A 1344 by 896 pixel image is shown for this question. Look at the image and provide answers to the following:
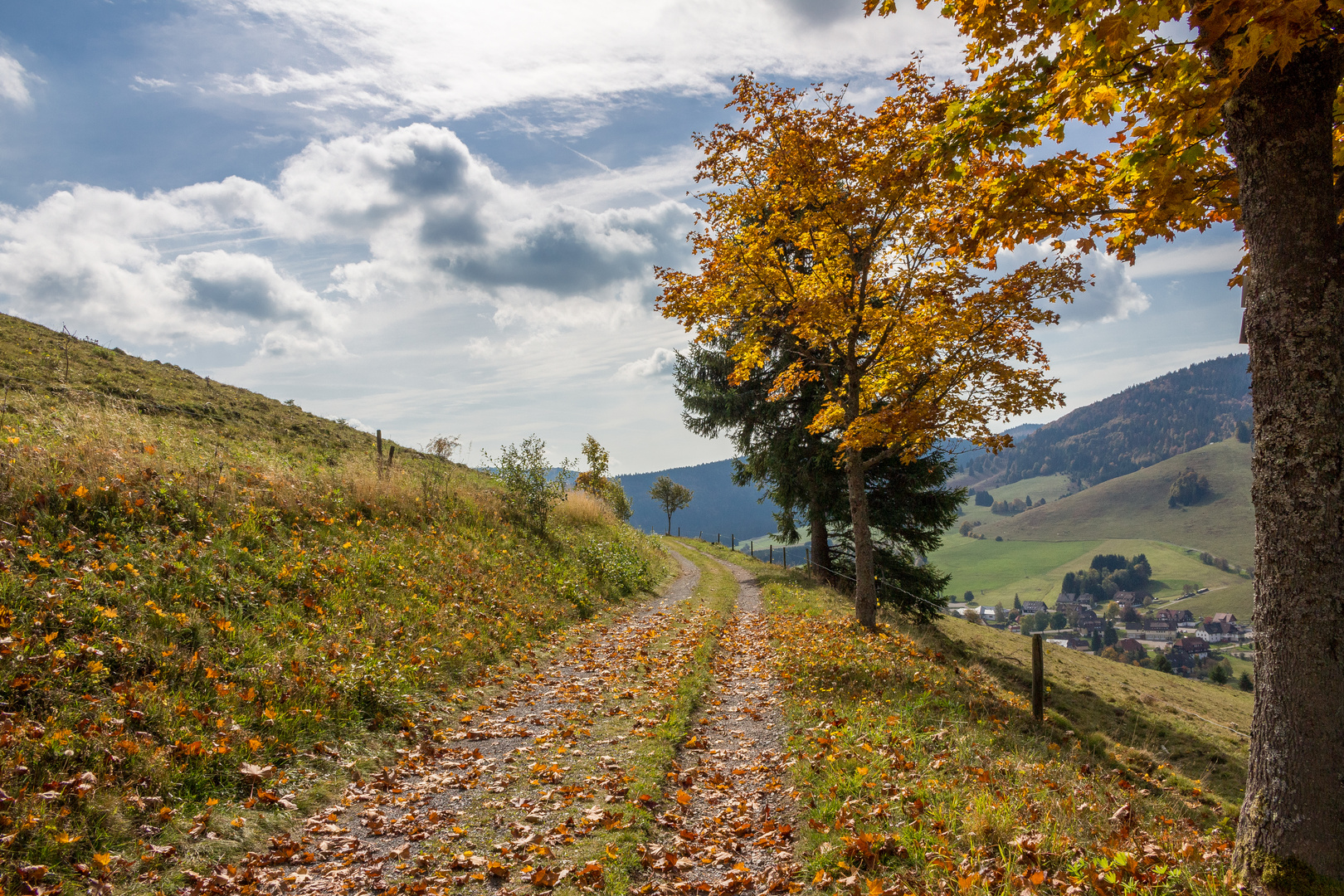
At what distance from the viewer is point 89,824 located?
4.66m

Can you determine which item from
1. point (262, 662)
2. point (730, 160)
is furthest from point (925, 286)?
point (262, 662)

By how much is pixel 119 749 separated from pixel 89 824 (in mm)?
791

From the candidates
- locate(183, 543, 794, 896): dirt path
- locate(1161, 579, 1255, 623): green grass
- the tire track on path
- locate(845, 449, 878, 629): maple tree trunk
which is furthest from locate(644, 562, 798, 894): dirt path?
locate(1161, 579, 1255, 623): green grass

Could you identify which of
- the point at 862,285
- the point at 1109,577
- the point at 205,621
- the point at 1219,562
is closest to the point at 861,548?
the point at 862,285

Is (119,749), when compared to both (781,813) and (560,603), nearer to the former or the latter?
(781,813)

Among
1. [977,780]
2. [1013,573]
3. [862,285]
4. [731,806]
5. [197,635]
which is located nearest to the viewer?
[977,780]

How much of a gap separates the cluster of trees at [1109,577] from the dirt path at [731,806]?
17735cm

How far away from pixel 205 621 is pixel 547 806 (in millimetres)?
4850

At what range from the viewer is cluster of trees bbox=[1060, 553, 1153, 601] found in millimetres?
155875

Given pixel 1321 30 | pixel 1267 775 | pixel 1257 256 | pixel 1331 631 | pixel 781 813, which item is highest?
pixel 1321 30

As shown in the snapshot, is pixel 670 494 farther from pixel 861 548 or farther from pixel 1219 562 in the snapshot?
pixel 1219 562

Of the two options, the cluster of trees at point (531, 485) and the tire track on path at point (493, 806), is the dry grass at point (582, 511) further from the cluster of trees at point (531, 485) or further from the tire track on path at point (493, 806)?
the tire track on path at point (493, 806)

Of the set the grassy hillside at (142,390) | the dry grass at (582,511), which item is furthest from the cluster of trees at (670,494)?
the grassy hillside at (142,390)

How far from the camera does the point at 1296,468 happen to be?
157 inches
